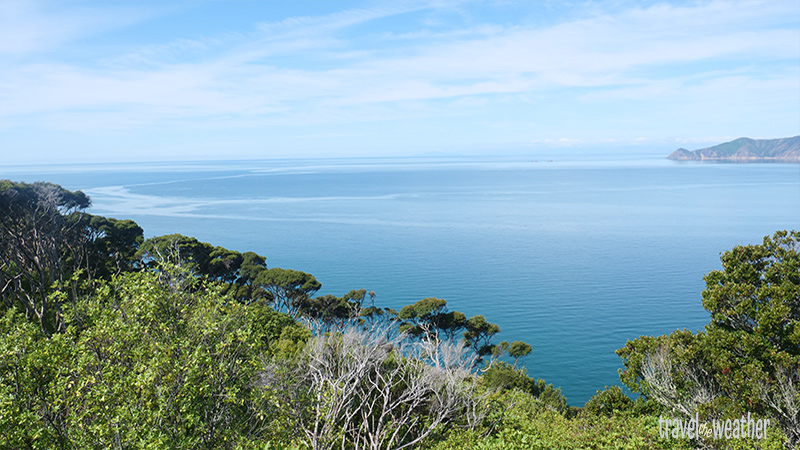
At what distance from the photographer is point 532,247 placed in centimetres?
7225

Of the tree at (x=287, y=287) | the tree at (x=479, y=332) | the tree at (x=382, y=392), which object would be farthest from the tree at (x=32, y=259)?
the tree at (x=479, y=332)

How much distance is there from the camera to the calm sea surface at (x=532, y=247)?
42.9m

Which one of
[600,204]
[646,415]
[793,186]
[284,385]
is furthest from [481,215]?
[793,186]

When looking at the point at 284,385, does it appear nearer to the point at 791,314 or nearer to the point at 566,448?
the point at 566,448

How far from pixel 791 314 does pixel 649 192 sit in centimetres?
14295

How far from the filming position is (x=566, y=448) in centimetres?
1368

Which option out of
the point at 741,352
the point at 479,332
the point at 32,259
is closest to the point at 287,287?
the point at 479,332

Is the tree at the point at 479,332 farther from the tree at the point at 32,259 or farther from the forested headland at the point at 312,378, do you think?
the tree at the point at 32,259

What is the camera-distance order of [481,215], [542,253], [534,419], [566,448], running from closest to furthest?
[566,448] → [534,419] → [542,253] → [481,215]

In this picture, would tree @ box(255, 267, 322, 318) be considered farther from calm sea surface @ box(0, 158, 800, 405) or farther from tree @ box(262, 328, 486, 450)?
tree @ box(262, 328, 486, 450)

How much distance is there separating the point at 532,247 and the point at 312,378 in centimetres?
6053

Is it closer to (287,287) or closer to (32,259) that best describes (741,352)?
(32,259)

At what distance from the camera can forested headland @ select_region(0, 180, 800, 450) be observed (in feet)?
28.0

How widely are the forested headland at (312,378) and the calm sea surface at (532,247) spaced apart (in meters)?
17.7
